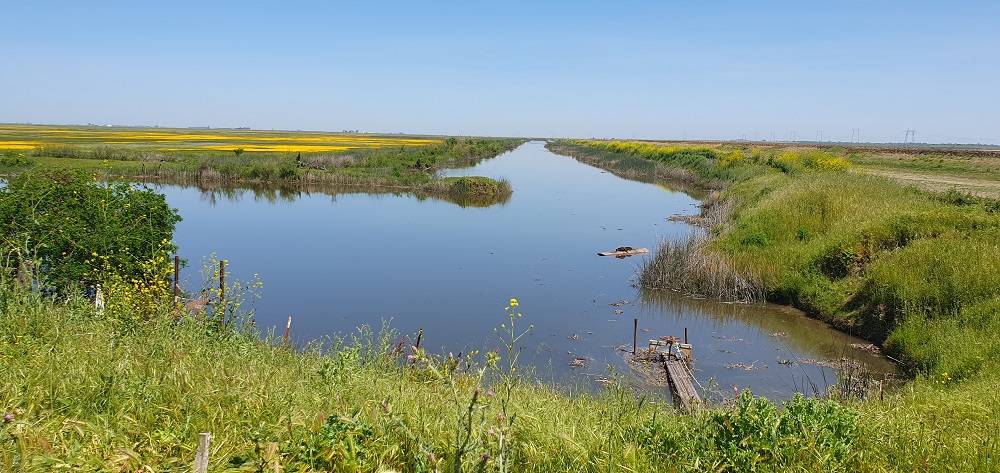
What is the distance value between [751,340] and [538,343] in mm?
4075

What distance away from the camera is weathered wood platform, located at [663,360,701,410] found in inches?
272

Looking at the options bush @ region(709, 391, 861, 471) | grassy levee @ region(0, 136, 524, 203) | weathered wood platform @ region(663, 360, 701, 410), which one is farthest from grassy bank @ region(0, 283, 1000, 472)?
grassy levee @ region(0, 136, 524, 203)

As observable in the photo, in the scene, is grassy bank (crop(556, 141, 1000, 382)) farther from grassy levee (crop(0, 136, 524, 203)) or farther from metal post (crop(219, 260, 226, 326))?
grassy levee (crop(0, 136, 524, 203))

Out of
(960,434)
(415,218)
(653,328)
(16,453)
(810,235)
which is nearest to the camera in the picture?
(16,453)

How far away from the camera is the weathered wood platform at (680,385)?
691 centimetres

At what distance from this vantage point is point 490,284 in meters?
15.3

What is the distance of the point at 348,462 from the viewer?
3.22m

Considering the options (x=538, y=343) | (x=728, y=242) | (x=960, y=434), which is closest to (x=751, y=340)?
(x=538, y=343)

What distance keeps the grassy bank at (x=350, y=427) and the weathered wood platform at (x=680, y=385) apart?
2.32m

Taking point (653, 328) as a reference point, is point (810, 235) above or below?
above

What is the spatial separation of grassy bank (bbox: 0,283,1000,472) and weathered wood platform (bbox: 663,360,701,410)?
232 cm

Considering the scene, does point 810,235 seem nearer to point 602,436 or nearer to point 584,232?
point 584,232

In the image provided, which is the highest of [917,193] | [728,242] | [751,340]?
[917,193]

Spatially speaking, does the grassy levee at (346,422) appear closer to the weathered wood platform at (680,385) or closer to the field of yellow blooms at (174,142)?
the weathered wood platform at (680,385)
